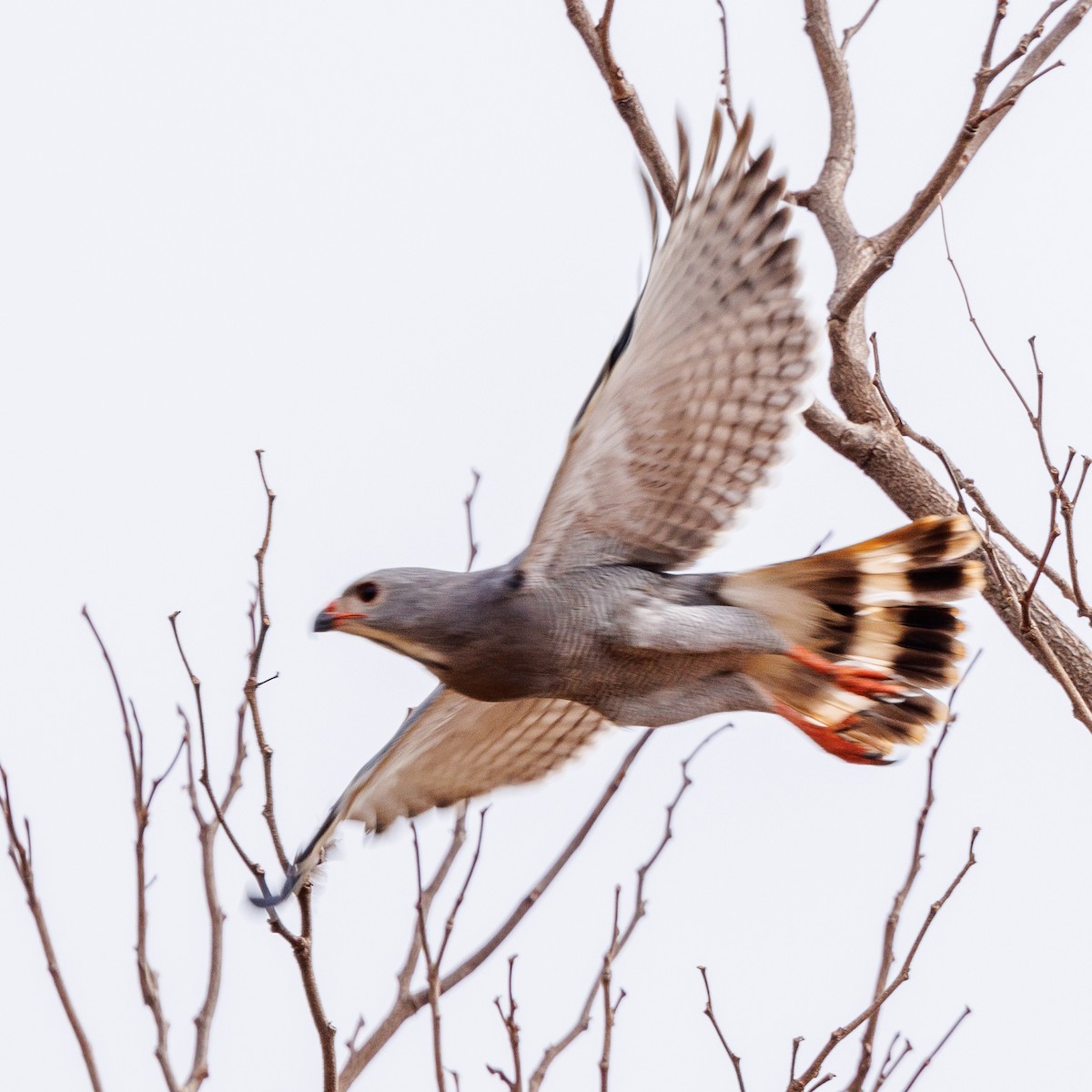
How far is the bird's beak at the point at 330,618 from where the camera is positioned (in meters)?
1.91

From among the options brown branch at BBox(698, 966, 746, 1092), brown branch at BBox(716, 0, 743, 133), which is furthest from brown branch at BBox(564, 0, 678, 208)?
brown branch at BBox(698, 966, 746, 1092)

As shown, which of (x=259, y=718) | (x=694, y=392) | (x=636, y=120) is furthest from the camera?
(x=636, y=120)

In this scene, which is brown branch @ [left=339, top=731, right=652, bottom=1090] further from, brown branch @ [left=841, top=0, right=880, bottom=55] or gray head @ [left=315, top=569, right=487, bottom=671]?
brown branch @ [left=841, top=0, right=880, bottom=55]

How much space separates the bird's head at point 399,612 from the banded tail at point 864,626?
46 centimetres

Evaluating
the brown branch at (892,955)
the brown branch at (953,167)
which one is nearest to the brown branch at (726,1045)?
the brown branch at (892,955)

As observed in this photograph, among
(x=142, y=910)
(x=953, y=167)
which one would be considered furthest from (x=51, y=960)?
(x=953, y=167)

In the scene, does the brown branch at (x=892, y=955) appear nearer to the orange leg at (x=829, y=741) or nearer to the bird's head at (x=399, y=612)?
the orange leg at (x=829, y=741)

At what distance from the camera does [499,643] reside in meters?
1.93

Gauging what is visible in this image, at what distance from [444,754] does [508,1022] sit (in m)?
0.61

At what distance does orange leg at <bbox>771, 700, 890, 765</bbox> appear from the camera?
86.4 inches

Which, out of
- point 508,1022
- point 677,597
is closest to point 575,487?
point 677,597

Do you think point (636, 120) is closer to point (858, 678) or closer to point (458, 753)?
point (858, 678)

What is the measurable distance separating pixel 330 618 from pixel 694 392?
63 centimetres

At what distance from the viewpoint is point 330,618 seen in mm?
1913
